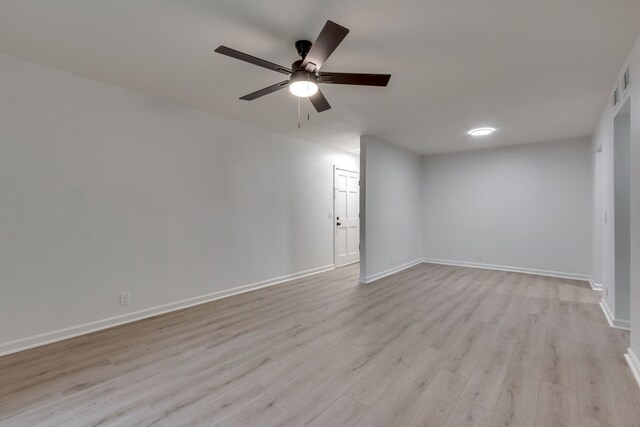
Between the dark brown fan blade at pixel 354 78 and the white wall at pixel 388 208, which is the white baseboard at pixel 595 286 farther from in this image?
the dark brown fan blade at pixel 354 78

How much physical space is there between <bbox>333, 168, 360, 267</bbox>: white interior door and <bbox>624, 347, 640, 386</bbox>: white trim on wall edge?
13.5 ft

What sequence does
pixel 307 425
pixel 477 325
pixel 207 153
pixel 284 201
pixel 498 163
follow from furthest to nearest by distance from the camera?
pixel 498 163 → pixel 284 201 → pixel 207 153 → pixel 477 325 → pixel 307 425

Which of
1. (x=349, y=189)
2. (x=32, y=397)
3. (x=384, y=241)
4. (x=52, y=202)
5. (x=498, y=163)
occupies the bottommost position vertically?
(x=32, y=397)

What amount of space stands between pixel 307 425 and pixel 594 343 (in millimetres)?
2698

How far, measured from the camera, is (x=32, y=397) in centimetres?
186

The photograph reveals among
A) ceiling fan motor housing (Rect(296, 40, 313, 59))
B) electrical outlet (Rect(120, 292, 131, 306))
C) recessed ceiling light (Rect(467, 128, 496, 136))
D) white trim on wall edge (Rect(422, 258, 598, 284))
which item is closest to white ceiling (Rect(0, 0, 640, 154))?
ceiling fan motor housing (Rect(296, 40, 313, 59))

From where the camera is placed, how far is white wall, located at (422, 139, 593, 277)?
16.1 ft

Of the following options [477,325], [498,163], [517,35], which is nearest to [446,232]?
[498,163]

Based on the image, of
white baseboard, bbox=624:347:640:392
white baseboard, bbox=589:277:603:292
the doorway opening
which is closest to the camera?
white baseboard, bbox=624:347:640:392

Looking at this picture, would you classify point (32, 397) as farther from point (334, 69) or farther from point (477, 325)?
point (477, 325)

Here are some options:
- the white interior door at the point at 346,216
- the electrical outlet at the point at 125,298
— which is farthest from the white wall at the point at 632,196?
the electrical outlet at the point at 125,298

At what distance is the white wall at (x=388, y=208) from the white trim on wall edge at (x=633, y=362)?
9.64ft

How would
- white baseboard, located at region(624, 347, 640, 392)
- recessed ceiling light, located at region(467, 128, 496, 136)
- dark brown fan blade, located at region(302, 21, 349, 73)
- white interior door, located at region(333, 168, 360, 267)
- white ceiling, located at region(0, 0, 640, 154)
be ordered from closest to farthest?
dark brown fan blade, located at region(302, 21, 349, 73)
white ceiling, located at region(0, 0, 640, 154)
white baseboard, located at region(624, 347, 640, 392)
recessed ceiling light, located at region(467, 128, 496, 136)
white interior door, located at region(333, 168, 360, 267)

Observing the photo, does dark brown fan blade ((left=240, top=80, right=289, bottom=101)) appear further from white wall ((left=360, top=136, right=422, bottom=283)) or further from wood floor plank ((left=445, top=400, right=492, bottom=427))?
white wall ((left=360, top=136, right=422, bottom=283))
